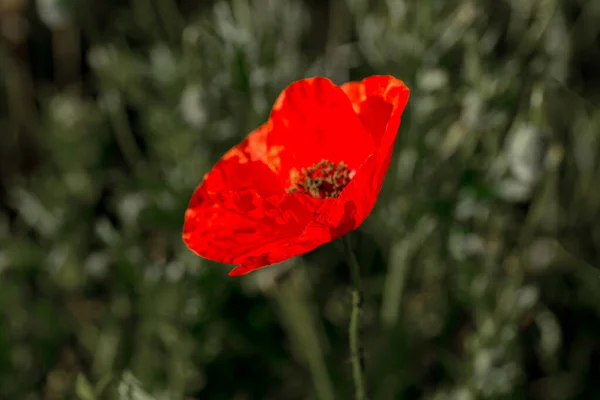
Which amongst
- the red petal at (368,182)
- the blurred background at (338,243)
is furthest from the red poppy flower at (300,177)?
the blurred background at (338,243)

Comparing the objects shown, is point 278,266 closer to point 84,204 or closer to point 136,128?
point 84,204

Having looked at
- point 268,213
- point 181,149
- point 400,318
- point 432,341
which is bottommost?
point 432,341

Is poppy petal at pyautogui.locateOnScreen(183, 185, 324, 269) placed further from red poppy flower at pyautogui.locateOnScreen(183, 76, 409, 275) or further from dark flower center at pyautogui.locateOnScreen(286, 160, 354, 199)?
dark flower center at pyautogui.locateOnScreen(286, 160, 354, 199)

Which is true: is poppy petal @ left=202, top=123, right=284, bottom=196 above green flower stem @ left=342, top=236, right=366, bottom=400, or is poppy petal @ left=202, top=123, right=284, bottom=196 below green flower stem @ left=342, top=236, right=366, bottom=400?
above

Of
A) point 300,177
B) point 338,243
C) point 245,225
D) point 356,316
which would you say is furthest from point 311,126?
point 338,243

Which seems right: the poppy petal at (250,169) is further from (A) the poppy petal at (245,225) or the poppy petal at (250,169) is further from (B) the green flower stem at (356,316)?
(B) the green flower stem at (356,316)

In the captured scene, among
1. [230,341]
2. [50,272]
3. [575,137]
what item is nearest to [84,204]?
[50,272]

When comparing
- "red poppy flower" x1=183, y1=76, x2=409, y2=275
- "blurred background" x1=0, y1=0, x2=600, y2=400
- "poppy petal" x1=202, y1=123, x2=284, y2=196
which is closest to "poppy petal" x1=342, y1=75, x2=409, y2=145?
"red poppy flower" x1=183, y1=76, x2=409, y2=275

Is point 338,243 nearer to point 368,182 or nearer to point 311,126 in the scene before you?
point 311,126
